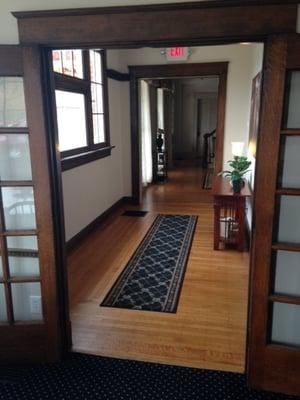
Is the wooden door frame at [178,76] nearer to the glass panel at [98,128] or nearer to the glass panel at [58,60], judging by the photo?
the glass panel at [98,128]

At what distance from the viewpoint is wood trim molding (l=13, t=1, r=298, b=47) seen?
1.62m

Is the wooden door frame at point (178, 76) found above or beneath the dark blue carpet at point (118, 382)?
above

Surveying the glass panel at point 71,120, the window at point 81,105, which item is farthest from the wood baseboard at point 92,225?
the glass panel at point 71,120

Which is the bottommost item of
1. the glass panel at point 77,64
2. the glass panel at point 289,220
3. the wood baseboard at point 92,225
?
the wood baseboard at point 92,225

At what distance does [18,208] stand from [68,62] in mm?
2537

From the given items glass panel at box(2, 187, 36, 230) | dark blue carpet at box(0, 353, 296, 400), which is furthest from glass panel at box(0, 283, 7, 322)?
glass panel at box(2, 187, 36, 230)

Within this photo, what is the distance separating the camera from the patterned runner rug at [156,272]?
9.82ft

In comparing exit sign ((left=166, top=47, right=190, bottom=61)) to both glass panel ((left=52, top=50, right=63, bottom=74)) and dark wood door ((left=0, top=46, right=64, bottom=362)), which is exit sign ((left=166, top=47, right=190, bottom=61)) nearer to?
glass panel ((left=52, top=50, right=63, bottom=74))

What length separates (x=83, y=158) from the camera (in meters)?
4.30

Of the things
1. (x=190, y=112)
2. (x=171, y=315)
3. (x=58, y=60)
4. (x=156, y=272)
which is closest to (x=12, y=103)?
(x=171, y=315)

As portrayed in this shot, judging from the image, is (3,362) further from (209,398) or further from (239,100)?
(239,100)

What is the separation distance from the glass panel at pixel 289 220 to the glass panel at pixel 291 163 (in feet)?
0.26

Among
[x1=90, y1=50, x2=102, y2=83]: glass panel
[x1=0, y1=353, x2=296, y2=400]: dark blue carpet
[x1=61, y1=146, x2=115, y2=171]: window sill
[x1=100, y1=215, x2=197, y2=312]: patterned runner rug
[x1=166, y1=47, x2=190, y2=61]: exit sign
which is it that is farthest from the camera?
[x1=166, y1=47, x2=190, y2=61]: exit sign

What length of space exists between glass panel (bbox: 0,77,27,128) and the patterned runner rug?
171 cm
